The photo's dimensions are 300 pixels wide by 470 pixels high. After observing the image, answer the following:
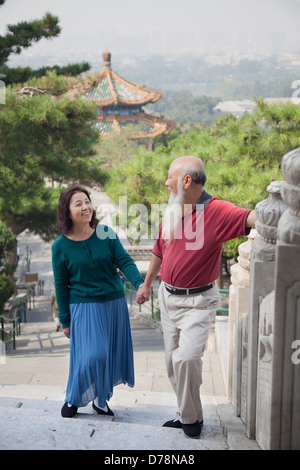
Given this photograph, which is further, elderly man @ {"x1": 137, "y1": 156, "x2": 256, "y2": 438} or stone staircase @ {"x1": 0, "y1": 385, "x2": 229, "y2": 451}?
elderly man @ {"x1": 137, "y1": 156, "x2": 256, "y2": 438}

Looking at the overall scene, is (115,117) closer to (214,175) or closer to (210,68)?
(214,175)

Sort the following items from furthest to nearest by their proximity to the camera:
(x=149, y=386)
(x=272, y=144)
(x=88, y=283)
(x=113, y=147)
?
(x=113, y=147) → (x=272, y=144) → (x=149, y=386) → (x=88, y=283)

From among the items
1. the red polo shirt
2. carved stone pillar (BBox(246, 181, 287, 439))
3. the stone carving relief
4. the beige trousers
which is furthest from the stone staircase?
the stone carving relief

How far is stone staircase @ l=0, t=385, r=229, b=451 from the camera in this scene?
215cm

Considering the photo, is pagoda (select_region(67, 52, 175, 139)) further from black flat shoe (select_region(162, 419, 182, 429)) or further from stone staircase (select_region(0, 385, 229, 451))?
black flat shoe (select_region(162, 419, 182, 429))

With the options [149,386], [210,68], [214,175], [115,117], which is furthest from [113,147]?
[210,68]

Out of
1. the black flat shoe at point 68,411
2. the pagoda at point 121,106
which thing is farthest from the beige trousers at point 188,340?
the pagoda at point 121,106

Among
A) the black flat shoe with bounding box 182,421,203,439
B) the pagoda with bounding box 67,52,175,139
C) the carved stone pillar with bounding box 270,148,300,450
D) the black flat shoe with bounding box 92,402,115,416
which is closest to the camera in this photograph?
the carved stone pillar with bounding box 270,148,300,450

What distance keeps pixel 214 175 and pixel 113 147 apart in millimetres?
18819

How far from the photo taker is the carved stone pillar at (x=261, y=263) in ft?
7.02

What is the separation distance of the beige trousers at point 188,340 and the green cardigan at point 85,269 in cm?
37

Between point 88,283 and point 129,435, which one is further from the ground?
point 88,283

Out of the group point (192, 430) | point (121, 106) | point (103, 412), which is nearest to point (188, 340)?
point (192, 430)
